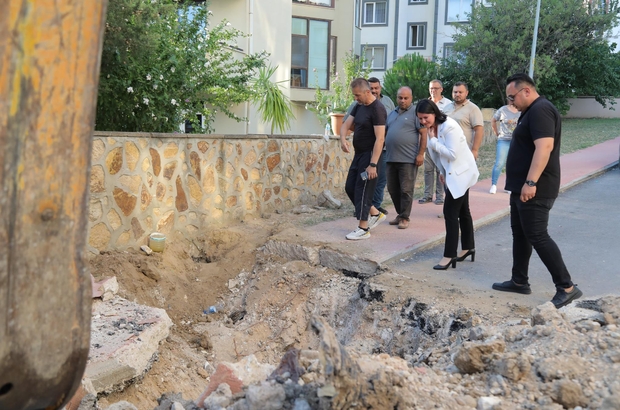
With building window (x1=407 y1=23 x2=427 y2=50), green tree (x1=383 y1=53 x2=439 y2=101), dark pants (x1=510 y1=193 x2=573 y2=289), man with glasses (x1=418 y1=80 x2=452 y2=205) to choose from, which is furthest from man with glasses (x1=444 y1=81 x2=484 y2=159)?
building window (x1=407 y1=23 x2=427 y2=50)

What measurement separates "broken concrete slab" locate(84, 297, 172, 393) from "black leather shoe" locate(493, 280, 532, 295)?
2.92 m

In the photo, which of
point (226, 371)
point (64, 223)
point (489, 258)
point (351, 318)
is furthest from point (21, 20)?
point (489, 258)

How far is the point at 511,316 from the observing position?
506 centimetres

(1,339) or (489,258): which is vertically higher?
(1,339)

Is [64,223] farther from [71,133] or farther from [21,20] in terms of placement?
[21,20]

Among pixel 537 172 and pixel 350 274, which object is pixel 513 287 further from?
pixel 350 274

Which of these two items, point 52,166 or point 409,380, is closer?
point 52,166

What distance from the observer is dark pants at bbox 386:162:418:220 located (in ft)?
25.6

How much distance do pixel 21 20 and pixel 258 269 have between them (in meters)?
5.81

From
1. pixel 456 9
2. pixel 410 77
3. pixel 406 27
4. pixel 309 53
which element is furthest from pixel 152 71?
pixel 456 9

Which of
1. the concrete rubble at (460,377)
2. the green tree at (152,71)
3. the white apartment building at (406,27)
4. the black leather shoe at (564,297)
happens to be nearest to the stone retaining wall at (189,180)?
the green tree at (152,71)

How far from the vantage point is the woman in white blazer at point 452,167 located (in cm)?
617

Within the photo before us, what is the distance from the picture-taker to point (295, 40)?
22.8 meters

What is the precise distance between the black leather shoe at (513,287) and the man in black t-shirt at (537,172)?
41 cm
